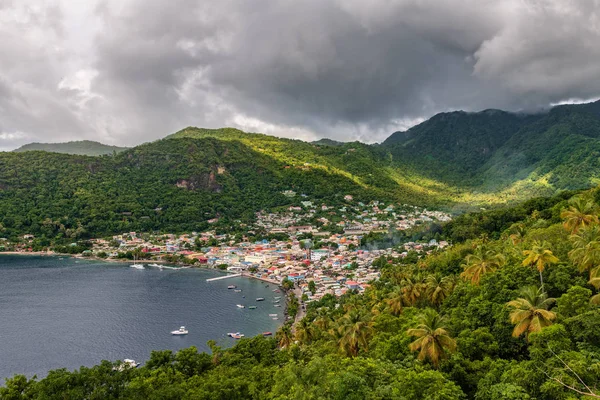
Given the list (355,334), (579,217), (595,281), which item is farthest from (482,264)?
(355,334)

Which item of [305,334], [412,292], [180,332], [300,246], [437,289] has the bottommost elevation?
[180,332]

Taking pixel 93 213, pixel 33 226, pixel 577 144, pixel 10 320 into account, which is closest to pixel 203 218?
pixel 93 213

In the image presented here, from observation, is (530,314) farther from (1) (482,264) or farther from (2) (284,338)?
(2) (284,338)

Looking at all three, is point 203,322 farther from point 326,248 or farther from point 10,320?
point 326,248

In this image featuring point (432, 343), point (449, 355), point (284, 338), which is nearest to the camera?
point (432, 343)

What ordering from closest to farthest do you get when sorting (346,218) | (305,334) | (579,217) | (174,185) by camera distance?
1. (579,217)
2. (305,334)
3. (346,218)
4. (174,185)

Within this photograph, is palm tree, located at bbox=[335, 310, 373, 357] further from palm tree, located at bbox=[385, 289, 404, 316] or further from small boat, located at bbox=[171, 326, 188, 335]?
small boat, located at bbox=[171, 326, 188, 335]

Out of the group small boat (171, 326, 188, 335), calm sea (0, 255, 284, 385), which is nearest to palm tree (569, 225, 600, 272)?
calm sea (0, 255, 284, 385)
